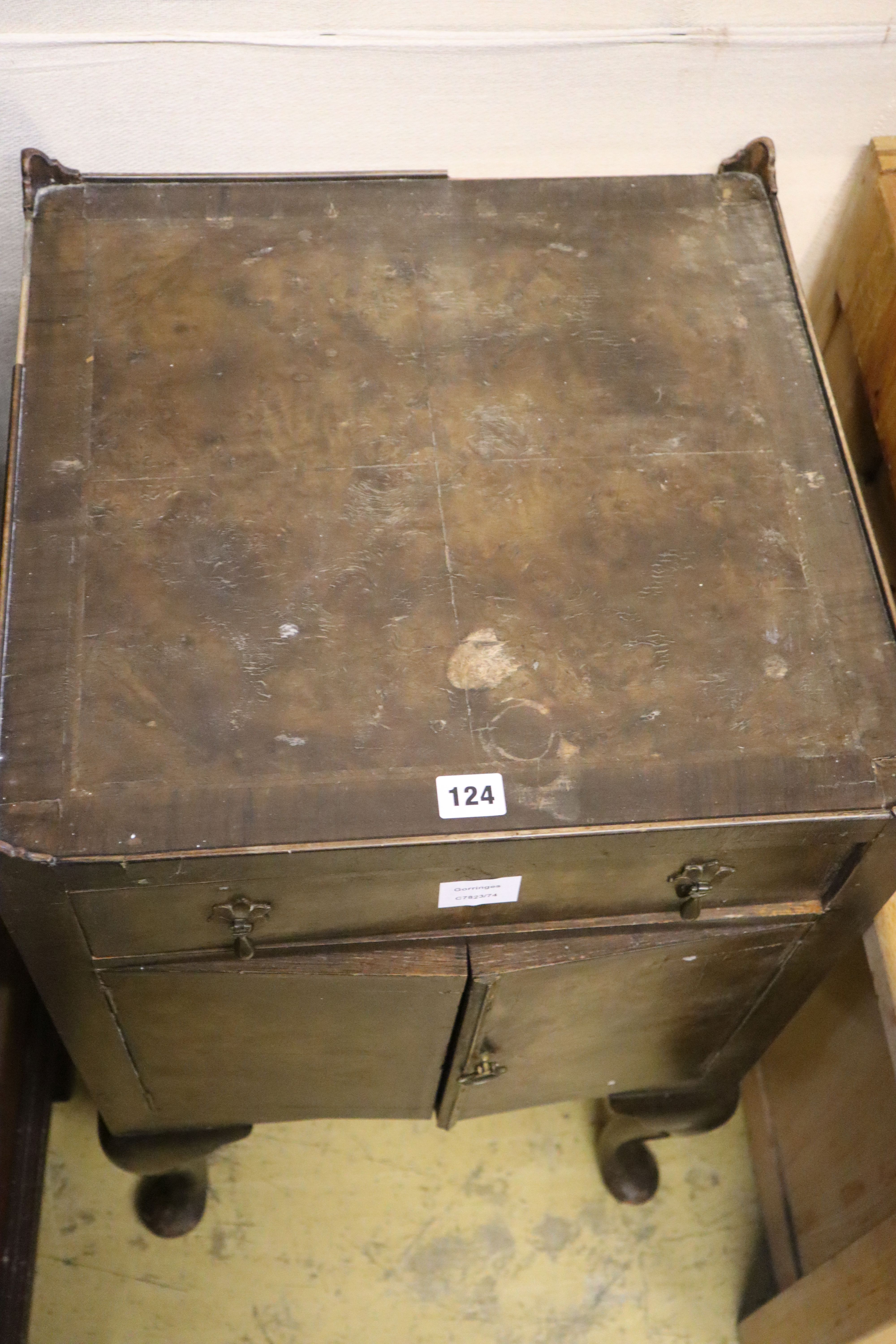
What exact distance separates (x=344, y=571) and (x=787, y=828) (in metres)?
0.37

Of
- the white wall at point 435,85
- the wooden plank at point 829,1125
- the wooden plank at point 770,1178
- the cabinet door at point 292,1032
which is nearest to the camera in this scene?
the cabinet door at point 292,1032

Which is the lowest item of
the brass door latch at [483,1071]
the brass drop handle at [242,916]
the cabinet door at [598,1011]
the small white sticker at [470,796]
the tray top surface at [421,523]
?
the brass door latch at [483,1071]

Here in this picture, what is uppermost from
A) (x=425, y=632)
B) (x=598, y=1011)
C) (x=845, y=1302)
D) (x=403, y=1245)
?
(x=425, y=632)

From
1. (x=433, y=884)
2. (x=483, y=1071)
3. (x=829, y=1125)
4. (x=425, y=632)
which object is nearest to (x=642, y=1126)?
(x=829, y=1125)

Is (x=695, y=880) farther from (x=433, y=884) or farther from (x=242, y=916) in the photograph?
(x=242, y=916)

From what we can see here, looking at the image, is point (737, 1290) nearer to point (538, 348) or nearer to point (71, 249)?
point (538, 348)

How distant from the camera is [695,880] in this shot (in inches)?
35.9

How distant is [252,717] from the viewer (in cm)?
83

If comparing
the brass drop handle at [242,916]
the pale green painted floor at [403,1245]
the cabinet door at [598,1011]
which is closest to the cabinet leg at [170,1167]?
the pale green painted floor at [403,1245]

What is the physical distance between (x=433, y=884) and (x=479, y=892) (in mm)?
38

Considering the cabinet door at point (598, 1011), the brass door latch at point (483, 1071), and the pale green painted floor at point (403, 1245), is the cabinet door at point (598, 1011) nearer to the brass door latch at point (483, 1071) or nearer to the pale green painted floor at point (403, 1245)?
the brass door latch at point (483, 1071)

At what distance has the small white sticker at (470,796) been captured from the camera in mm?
819

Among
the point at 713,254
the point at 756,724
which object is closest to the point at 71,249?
the point at 713,254

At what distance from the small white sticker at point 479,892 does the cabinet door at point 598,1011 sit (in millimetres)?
65
